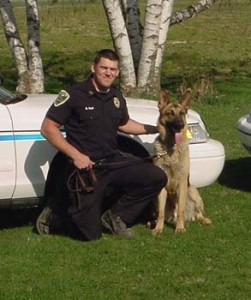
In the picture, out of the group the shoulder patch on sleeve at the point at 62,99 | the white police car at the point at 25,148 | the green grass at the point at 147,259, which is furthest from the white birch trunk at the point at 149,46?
the shoulder patch on sleeve at the point at 62,99

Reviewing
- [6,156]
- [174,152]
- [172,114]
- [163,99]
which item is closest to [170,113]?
[172,114]

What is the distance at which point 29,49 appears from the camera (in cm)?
1502

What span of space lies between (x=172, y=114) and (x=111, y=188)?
2.58 feet

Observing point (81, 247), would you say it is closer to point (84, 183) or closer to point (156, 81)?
point (84, 183)

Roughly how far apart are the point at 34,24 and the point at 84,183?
9.59 meters

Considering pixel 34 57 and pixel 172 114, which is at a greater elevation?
pixel 172 114

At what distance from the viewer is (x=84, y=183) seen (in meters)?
5.95

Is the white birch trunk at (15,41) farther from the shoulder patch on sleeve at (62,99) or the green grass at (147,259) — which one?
the shoulder patch on sleeve at (62,99)

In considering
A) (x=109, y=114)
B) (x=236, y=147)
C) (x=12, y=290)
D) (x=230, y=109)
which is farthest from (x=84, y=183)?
(x=230, y=109)

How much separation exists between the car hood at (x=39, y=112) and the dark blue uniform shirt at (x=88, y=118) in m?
0.25

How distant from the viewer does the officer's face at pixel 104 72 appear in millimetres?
5938

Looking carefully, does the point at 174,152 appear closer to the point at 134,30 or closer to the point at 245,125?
the point at 245,125

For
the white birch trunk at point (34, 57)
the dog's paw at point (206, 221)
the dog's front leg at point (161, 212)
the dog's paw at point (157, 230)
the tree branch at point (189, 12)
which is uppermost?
the dog's front leg at point (161, 212)

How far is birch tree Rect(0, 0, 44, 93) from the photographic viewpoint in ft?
49.0
